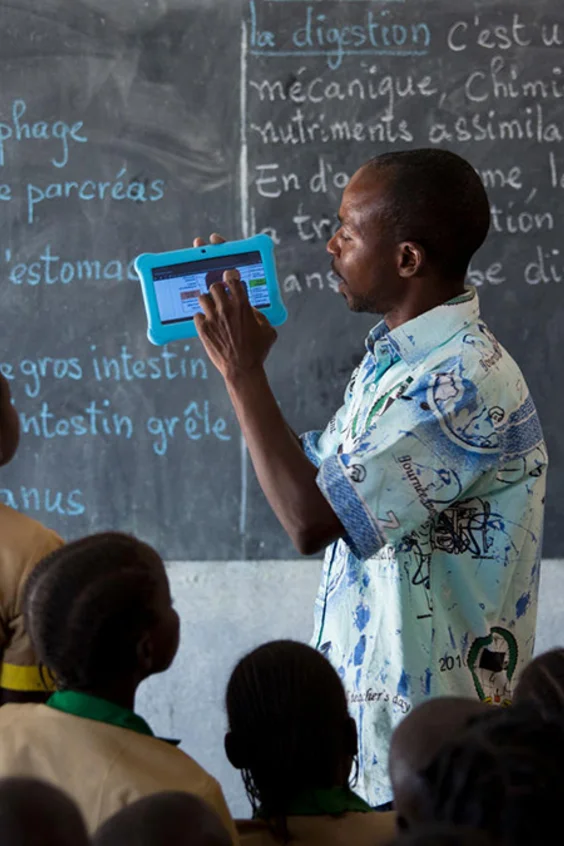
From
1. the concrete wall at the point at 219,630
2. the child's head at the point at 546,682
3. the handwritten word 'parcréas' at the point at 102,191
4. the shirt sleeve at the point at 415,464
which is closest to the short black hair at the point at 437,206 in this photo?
the shirt sleeve at the point at 415,464

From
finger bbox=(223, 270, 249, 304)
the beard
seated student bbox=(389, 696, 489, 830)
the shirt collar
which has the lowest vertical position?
seated student bbox=(389, 696, 489, 830)

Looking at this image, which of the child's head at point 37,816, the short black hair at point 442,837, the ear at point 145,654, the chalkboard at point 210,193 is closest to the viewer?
the short black hair at point 442,837

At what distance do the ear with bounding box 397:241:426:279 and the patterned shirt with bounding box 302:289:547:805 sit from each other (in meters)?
0.07

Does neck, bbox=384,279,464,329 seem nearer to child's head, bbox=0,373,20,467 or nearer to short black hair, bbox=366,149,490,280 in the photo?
short black hair, bbox=366,149,490,280

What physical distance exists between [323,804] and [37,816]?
51cm

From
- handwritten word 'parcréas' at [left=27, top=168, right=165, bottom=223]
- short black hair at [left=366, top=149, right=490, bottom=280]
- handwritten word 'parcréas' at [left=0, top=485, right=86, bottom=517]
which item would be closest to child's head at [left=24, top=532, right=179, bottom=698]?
short black hair at [left=366, top=149, right=490, bottom=280]

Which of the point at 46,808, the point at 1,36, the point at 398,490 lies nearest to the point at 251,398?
the point at 398,490

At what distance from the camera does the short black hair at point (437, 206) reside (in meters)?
1.38

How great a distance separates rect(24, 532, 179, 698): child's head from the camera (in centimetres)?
113

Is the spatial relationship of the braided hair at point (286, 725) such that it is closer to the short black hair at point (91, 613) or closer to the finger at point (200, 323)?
the short black hair at point (91, 613)

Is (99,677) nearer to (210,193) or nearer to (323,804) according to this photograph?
(323,804)

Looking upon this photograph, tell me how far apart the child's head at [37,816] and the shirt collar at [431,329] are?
842 mm

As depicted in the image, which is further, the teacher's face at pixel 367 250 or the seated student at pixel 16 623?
the teacher's face at pixel 367 250

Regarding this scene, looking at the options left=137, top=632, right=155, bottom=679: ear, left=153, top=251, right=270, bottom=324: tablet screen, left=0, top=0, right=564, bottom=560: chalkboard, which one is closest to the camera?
left=137, top=632, right=155, bottom=679: ear
